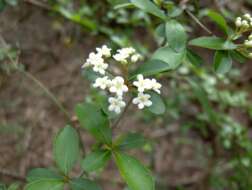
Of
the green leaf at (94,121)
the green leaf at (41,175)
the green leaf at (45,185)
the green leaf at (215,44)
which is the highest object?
the green leaf at (215,44)

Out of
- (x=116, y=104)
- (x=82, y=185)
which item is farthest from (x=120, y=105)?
(x=82, y=185)

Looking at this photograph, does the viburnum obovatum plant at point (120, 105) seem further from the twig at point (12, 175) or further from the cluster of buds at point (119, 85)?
the twig at point (12, 175)

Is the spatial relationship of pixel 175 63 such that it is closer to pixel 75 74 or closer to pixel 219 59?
pixel 219 59

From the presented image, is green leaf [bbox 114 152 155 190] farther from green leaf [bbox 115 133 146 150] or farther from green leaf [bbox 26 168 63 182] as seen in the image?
green leaf [bbox 26 168 63 182]

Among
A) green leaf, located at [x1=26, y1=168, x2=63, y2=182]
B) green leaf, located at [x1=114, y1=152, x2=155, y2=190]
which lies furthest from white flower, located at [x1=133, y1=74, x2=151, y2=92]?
green leaf, located at [x1=26, y1=168, x2=63, y2=182]

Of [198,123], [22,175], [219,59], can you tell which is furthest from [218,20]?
[22,175]

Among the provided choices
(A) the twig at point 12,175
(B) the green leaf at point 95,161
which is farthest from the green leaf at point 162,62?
(A) the twig at point 12,175
